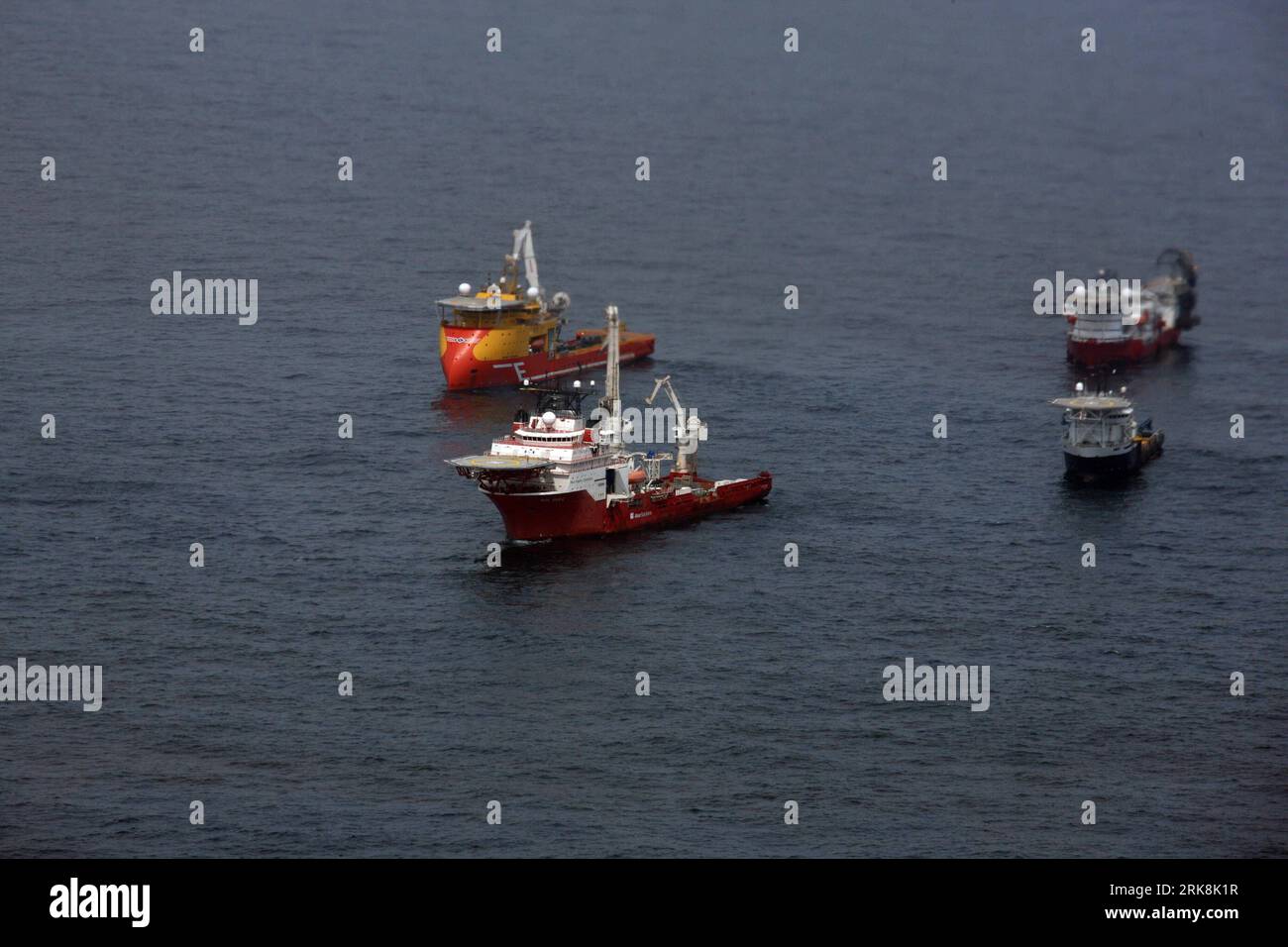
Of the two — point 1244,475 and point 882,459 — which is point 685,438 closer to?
point 882,459

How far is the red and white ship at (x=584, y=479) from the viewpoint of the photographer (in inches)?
6668

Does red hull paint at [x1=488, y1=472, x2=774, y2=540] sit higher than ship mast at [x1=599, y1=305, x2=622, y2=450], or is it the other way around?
ship mast at [x1=599, y1=305, x2=622, y2=450]

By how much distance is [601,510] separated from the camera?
173875mm

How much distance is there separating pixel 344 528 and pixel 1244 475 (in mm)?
82480

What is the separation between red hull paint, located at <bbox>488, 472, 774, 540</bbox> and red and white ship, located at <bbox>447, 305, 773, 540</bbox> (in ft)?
0.26

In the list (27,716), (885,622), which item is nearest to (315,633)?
(27,716)

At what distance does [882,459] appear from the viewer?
648ft

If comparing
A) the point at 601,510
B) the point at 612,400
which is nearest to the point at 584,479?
the point at 601,510

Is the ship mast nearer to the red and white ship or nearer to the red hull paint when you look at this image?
the red and white ship

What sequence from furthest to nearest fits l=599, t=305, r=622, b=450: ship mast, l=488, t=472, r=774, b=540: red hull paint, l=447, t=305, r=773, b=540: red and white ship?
l=599, t=305, r=622, b=450: ship mast → l=488, t=472, r=774, b=540: red hull paint → l=447, t=305, r=773, b=540: red and white ship

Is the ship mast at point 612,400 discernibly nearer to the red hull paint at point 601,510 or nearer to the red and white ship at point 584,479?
the red and white ship at point 584,479

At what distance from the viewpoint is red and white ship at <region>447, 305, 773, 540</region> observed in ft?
556

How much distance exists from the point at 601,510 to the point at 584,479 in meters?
3.79

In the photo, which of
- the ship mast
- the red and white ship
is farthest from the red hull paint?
the ship mast
